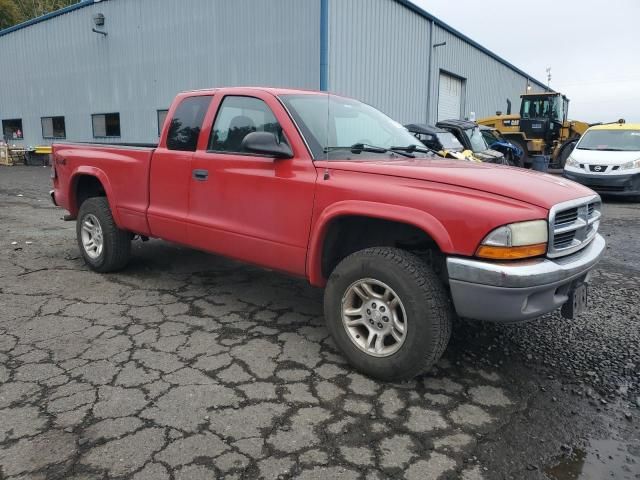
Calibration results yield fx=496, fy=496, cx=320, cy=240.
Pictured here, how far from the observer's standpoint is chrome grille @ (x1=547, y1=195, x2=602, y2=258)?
8.78 feet

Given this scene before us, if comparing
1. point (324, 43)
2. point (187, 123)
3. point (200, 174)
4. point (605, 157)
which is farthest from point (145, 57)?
point (200, 174)

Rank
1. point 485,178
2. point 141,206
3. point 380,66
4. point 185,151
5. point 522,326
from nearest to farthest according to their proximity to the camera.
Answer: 1. point 485,178
2. point 522,326
3. point 185,151
4. point 141,206
5. point 380,66

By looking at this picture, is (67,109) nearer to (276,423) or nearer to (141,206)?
(141,206)

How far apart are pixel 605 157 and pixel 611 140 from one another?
132 centimetres

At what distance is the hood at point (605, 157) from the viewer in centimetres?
1107

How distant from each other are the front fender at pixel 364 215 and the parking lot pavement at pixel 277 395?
64 cm

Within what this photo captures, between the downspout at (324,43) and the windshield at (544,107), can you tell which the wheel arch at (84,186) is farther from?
the windshield at (544,107)

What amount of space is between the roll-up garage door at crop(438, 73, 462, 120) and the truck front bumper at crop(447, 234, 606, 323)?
18.1 metres

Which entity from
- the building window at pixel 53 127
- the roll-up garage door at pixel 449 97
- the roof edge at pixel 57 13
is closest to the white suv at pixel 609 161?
the roll-up garage door at pixel 449 97

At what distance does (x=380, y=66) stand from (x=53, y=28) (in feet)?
47.0

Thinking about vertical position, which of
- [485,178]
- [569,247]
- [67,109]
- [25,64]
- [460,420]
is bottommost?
[460,420]

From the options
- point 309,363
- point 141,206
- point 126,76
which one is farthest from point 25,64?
point 309,363

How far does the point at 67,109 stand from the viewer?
20828mm

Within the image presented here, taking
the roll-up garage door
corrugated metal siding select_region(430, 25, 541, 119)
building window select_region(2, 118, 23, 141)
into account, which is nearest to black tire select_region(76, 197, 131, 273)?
corrugated metal siding select_region(430, 25, 541, 119)
